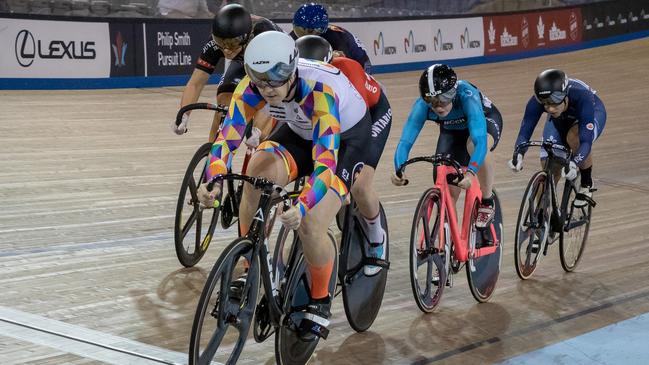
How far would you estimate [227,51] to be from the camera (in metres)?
5.11

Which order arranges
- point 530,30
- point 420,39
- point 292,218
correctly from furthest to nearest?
point 530,30
point 420,39
point 292,218

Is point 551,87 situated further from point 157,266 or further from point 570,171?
point 157,266

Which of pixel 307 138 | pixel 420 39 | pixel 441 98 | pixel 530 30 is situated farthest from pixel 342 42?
Answer: pixel 530 30

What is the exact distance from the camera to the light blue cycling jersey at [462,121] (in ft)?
15.5

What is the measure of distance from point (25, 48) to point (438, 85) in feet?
26.2

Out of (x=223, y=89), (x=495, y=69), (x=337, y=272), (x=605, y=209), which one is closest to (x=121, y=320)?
(x=337, y=272)

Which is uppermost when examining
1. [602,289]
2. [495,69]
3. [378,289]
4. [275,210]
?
[275,210]

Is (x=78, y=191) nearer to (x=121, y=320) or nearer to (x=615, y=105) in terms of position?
(x=121, y=320)

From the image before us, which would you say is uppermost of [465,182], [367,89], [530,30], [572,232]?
[367,89]

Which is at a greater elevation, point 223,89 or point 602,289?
point 223,89

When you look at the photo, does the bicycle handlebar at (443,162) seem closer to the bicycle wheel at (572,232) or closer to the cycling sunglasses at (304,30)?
the bicycle wheel at (572,232)

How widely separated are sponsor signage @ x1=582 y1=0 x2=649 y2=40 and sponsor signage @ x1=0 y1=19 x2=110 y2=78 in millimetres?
11152

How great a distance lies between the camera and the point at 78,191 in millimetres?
6996

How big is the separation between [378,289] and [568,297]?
1.29 metres
